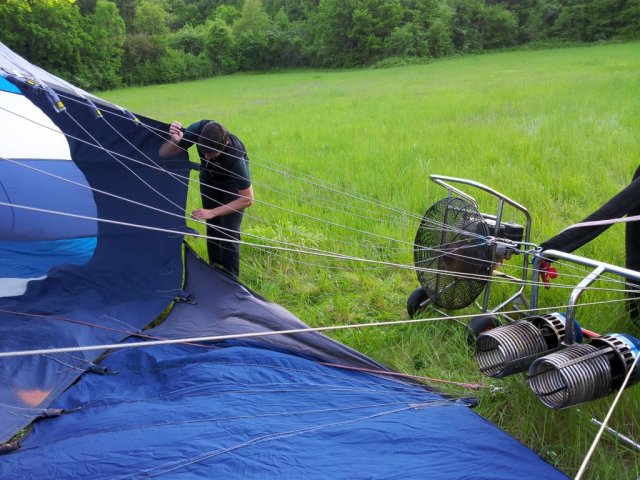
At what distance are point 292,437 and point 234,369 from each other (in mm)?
588

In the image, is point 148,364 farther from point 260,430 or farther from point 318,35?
point 318,35

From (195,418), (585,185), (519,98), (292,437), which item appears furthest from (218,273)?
(519,98)

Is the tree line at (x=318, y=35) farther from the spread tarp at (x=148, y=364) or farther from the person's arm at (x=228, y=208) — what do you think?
the person's arm at (x=228, y=208)

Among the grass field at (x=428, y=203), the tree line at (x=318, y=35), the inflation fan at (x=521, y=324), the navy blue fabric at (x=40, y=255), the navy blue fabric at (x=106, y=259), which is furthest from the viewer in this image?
the tree line at (x=318, y=35)

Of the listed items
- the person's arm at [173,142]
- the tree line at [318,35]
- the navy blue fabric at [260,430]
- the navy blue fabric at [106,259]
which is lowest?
the navy blue fabric at [260,430]

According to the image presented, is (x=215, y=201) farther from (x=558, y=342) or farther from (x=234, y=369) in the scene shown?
(x=558, y=342)

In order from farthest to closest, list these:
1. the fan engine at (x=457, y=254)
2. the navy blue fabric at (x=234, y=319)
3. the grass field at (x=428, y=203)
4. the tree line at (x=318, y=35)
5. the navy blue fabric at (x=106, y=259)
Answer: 1. the tree line at (x=318, y=35)
2. the navy blue fabric at (x=106, y=259)
3. the navy blue fabric at (x=234, y=319)
4. the fan engine at (x=457, y=254)
5. the grass field at (x=428, y=203)

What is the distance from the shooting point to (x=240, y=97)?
18047mm

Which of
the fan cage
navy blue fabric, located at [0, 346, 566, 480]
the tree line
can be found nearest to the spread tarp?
navy blue fabric, located at [0, 346, 566, 480]

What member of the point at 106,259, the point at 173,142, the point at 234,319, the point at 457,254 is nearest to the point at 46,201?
the point at 106,259

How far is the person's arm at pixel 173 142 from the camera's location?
345 centimetres

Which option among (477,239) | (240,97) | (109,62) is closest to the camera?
(477,239)

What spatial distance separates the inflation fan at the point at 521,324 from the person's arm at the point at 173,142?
1.55 meters

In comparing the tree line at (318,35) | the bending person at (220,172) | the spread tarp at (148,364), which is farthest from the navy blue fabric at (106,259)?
the tree line at (318,35)
